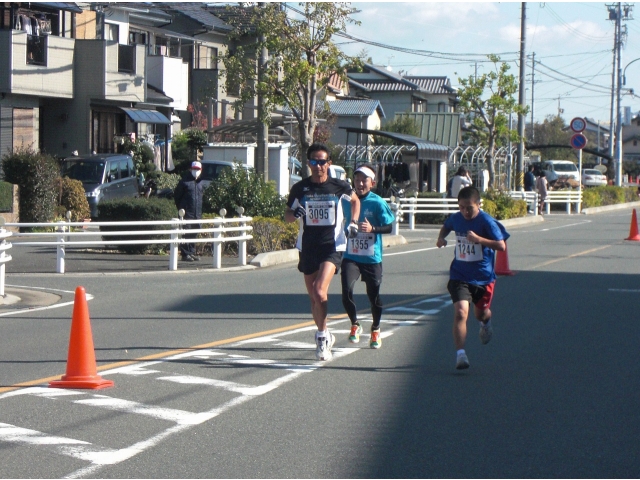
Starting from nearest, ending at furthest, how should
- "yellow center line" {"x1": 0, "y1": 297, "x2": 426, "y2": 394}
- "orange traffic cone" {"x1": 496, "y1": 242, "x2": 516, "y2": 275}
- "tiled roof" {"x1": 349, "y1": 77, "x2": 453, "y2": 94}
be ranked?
"yellow center line" {"x1": 0, "y1": 297, "x2": 426, "y2": 394}
"orange traffic cone" {"x1": 496, "y1": 242, "x2": 516, "y2": 275}
"tiled roof" {"x1": 349, "y1": 77, "x2": 453, "y2": 94}

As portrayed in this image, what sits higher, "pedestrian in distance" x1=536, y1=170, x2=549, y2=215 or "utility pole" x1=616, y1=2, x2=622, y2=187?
"utility pole" x1=616, y1=2, x2=622, y2=187

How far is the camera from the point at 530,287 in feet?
50.8

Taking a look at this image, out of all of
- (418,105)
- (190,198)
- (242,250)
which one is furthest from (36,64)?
(418,105)

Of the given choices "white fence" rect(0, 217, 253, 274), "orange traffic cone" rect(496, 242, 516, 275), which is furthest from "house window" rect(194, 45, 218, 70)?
"orange traffic cone" rect(496, 242, 516, 275)

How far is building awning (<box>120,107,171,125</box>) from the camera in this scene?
36.0m

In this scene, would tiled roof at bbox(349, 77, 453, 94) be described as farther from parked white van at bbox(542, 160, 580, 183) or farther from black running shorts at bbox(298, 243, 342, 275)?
black running shorts at bbox(298, 243, 342, 275)

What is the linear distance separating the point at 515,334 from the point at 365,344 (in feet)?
6.22

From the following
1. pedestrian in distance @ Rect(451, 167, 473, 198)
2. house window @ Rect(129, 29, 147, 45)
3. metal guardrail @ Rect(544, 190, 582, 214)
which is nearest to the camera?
pedestrian in distance @ Rect(451, 167, 473, 198)

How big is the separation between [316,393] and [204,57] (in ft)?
142

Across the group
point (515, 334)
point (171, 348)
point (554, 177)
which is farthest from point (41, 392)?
point (554, 177)

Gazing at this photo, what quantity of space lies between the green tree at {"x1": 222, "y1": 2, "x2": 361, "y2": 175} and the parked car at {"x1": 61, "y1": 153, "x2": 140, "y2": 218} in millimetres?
4252

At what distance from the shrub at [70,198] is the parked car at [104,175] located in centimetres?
86

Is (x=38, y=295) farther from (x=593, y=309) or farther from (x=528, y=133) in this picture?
(x=528, y=133)

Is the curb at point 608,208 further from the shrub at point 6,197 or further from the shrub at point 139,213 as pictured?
the shrub at point 139,213
